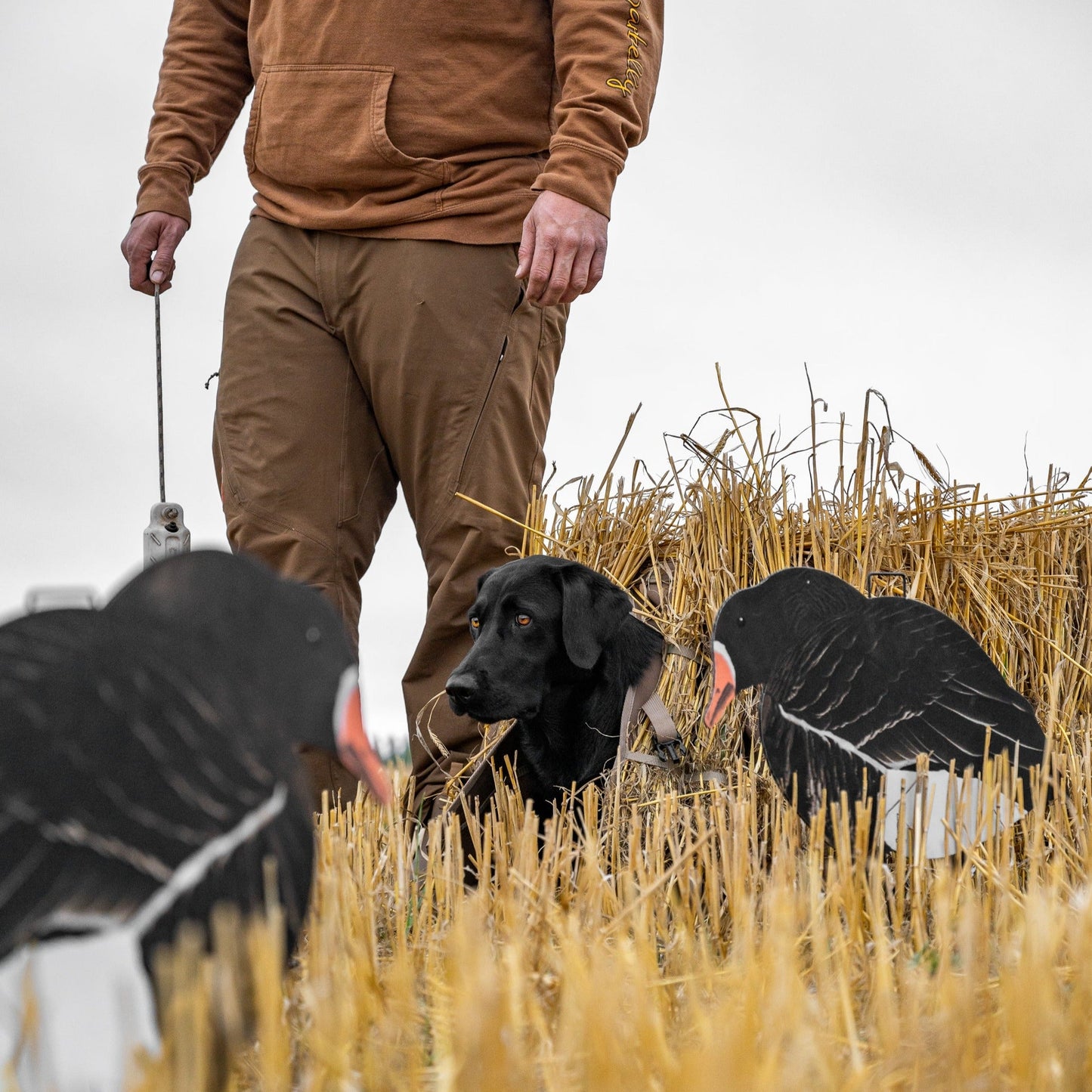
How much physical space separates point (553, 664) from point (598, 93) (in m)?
1.16

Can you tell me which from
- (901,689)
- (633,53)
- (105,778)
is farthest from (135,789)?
(633,53)

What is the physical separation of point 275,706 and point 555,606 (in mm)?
1082

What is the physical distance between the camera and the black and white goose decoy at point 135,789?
0.98 meters

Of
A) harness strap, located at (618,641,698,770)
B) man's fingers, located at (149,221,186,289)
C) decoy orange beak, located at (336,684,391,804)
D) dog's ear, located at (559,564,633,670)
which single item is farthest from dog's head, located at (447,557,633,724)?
man's fingers, located at (149,221,186,289)

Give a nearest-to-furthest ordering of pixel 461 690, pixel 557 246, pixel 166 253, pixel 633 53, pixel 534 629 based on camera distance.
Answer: pixel 461 690 < pixel 534 629 < pixel 557 246 < pixel 633 53 < pixel 166 253

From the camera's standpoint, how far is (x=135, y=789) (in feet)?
3.32

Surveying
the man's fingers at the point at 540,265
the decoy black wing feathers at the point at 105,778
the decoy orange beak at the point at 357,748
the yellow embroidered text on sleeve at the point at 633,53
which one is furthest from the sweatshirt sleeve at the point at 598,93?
the decoy black wing feathers at the point at 105,778

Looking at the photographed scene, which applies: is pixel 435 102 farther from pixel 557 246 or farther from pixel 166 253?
pixel 166 253

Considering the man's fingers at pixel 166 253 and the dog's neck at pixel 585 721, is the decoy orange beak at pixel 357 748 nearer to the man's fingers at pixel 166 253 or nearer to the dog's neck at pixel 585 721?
the dog's neck at pixel 585 721

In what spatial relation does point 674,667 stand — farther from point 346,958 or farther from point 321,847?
point 346,958

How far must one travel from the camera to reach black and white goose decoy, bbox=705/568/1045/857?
5.49 ft

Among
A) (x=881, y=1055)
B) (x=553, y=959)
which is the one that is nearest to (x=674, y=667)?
(x=553, y=959)

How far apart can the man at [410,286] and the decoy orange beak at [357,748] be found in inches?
47.4

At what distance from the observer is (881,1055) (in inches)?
40.2
